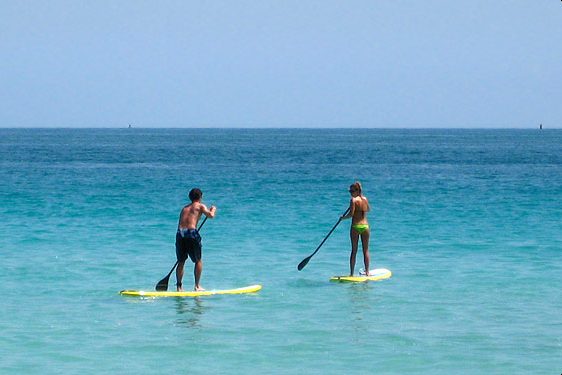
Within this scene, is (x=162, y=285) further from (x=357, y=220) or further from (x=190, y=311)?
(x=357, y=220)

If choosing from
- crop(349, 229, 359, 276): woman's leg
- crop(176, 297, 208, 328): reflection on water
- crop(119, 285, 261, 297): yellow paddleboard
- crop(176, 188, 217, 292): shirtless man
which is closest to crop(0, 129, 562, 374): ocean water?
crop(176, 297, 208, 328): reflection on water

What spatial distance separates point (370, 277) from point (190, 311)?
370 cm

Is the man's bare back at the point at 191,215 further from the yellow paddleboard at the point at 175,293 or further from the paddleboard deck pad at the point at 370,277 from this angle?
the paddleboard deck pad at the point at 370,277

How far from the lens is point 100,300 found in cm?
1509

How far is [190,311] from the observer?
1430 centimetres

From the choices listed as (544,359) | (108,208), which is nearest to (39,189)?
(108,208)

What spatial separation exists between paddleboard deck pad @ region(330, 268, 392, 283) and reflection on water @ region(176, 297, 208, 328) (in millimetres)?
2667

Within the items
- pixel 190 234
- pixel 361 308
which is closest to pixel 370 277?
pixel 361 308

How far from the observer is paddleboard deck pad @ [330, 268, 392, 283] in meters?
16.8

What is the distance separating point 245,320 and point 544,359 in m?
3.82

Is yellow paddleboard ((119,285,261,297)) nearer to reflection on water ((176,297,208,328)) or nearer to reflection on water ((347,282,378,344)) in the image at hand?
reflection on water ((176,297,208,328))

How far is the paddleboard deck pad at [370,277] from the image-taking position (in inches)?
660

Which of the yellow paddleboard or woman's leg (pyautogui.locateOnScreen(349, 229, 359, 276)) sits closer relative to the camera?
the yellow paddleboard

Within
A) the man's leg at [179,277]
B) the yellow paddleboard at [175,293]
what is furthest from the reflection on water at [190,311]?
the man's leg at [179,277]
